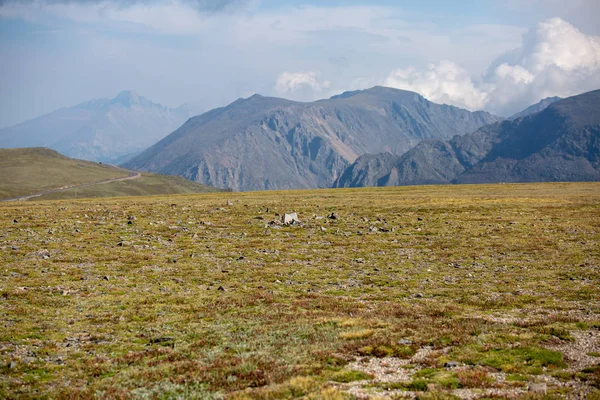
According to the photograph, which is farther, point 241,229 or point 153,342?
point 241,229

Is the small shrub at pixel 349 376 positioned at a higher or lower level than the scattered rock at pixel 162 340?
lower

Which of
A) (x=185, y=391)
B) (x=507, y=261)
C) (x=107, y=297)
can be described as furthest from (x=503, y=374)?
(x=507, y=261)

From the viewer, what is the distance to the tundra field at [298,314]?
1424 cm

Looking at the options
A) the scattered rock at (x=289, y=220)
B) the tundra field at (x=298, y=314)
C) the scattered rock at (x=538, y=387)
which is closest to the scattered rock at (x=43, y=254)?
the tundra field at (x=298, y=314)

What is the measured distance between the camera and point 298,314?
21.5 metres

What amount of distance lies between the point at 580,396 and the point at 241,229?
3918 centimetres

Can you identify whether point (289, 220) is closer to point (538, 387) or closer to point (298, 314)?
point (298, 314)

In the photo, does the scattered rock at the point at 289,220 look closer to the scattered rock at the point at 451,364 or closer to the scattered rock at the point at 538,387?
the scattered rock at the point at 451,364

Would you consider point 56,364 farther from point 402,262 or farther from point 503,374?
point 402,262

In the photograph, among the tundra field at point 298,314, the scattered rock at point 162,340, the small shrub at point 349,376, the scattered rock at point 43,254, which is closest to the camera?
the tundra field at point 298,314

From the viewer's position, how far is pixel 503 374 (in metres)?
14.5

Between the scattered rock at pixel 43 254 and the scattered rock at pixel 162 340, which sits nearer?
the scattered rock at pixel 162 340

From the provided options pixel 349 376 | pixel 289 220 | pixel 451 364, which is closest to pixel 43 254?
pixel 289 220

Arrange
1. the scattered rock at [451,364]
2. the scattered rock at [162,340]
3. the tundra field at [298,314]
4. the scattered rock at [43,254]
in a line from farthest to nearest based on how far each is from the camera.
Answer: the scattered rock at [43,254]
the scattered rock at [162,340]
the scattered rock at [451,364]
the tundra field at [298,314]
